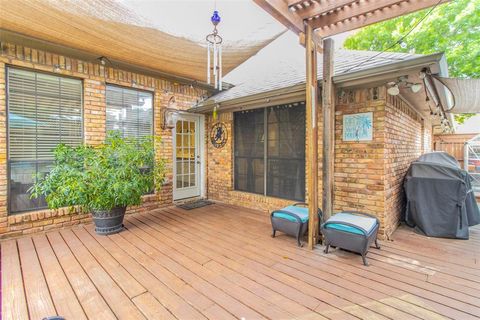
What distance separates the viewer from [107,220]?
3.64 m

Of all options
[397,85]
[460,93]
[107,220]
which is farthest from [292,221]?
[460,93]

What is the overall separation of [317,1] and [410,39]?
34.8 feet

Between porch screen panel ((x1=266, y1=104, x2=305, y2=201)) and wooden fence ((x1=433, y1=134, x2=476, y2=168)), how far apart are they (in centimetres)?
870

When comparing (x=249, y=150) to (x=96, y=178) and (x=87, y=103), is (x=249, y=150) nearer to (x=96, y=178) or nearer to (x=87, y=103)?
(x=96, y=178)

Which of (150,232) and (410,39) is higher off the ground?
(410,39)

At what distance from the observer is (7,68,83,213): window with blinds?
11.6 ft

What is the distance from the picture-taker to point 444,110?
16.5 ft

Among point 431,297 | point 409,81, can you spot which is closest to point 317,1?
point 409,81

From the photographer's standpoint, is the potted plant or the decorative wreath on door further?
the decorative wreath on door

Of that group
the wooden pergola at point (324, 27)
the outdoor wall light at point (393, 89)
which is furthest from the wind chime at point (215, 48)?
the outdoor wall light at point (393, 89)

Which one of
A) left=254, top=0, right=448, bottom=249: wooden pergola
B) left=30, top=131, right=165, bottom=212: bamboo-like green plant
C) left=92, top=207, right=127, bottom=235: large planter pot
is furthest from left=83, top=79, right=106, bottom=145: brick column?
left=254, top=0, right=448, bottom=249: wooden pergola

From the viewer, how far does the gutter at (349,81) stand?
265cm

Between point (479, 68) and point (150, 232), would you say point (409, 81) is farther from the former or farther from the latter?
point (479, 68)

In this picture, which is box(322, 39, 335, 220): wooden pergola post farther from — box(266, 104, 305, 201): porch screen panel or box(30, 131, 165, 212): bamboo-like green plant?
box(30, 131, 165, 212): bamboo-like green plant
